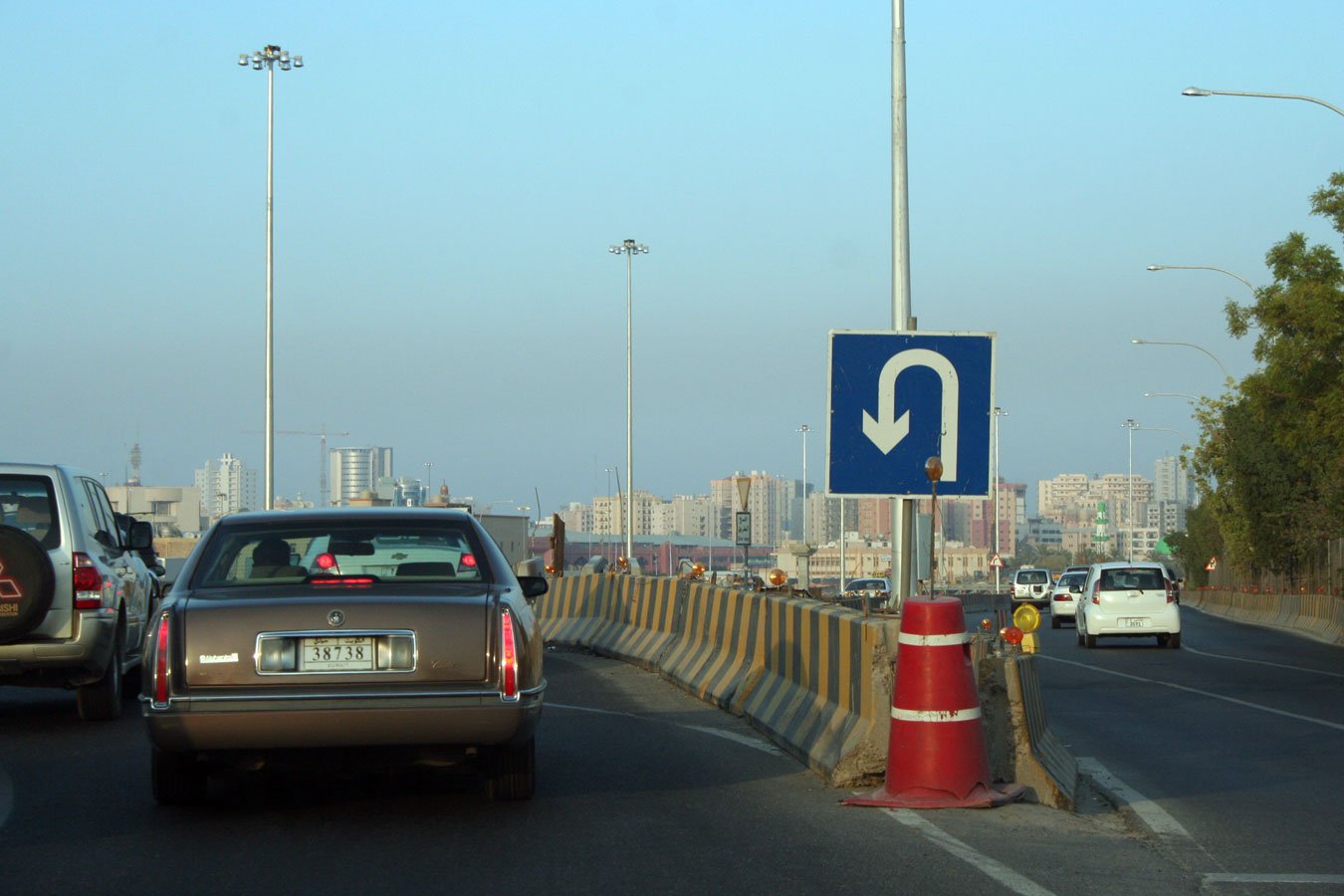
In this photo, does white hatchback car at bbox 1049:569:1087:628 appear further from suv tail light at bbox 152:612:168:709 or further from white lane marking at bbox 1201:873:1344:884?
suv tail light at bbox 152:612:168:709

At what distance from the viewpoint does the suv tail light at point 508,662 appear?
826 centimetres

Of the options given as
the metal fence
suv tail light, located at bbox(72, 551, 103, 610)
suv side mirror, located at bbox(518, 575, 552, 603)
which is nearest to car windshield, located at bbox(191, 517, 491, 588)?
suv side mirror, located at bbox(518, 575, 552, 603)

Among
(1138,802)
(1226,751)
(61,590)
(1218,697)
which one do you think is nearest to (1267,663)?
(1218,697)

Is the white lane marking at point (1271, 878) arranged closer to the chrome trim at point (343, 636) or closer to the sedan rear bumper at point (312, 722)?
the sedan rear bumper at point (312, 722)

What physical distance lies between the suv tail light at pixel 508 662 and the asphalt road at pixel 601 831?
24.8 inches

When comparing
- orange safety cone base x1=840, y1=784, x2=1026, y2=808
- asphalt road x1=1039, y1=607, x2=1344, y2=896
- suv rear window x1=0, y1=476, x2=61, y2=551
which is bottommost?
asphalt road x1=1039, y1=607, x2=1344, y2=896

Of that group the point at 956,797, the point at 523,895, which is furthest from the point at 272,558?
the point at 956,797

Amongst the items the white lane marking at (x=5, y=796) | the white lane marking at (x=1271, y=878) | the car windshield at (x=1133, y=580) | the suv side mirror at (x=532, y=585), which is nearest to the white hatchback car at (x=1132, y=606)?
the car windshield at (x=1133, y=580)

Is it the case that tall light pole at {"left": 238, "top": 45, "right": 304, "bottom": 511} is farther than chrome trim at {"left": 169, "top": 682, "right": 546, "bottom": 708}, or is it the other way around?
tall light pole at {"left": 238, "top": 45, "right": 304, "bottom": 511}

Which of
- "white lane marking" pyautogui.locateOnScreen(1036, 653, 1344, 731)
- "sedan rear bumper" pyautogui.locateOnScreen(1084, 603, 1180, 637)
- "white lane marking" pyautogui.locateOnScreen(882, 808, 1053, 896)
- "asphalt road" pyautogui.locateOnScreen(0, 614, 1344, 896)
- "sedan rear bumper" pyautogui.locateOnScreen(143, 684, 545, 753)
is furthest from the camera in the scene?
"sedan rear bumper" pyautogui.locateOnScreen(1084, 603, 1180, 637)

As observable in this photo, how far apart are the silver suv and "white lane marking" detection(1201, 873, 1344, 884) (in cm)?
795

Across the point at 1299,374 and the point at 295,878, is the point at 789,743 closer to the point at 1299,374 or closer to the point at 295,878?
the point at 295,878

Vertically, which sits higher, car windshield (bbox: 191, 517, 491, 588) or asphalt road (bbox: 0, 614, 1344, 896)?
car windshield (bbox: 191, 517, 491, 588)

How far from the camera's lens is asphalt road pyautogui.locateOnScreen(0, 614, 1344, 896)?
6980 millimetres
